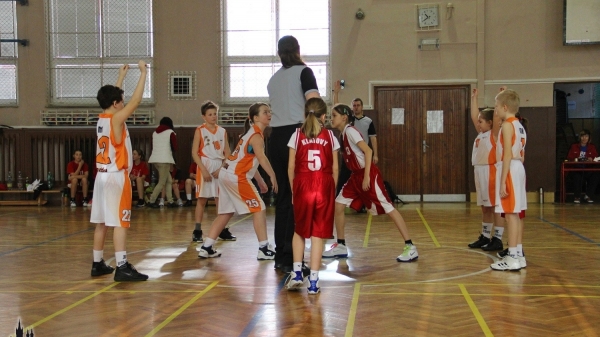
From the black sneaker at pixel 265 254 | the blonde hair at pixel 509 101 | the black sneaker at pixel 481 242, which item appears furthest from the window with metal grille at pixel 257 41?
the blonde hair at pixel 509 101

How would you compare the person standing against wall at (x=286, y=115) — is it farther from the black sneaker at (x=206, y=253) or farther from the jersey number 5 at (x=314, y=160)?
the black sneaker at (x=206, y=253)

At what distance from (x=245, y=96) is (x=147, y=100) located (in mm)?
2181

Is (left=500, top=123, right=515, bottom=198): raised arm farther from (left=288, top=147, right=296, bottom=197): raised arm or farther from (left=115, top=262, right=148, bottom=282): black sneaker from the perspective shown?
(left=115, top=262, right=148, bottom=282): black sneaker

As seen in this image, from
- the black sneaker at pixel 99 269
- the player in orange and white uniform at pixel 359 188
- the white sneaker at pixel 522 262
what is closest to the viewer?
the black sneaker at pixel 99 269

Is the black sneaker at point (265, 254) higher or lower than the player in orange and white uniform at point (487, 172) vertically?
lower

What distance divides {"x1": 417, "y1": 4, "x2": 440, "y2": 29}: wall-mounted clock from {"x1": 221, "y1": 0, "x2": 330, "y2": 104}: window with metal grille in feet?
6.95

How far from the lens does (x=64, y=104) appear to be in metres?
14.2

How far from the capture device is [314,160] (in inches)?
175

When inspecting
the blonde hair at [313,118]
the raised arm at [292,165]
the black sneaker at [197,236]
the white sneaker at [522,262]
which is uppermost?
the blonde hair at [313,118]

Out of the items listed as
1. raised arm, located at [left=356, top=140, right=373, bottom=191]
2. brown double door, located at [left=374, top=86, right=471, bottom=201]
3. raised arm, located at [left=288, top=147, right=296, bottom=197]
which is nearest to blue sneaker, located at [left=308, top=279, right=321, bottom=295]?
raised arm, located at [left=288, top=147, right=296, bottom=197]

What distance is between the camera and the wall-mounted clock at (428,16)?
13.4 metres

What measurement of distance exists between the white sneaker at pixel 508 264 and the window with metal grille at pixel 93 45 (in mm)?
10448

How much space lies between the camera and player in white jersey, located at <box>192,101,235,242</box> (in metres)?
7.14

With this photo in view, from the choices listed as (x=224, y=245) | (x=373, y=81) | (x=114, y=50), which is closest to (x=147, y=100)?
(x=114, y=50)
